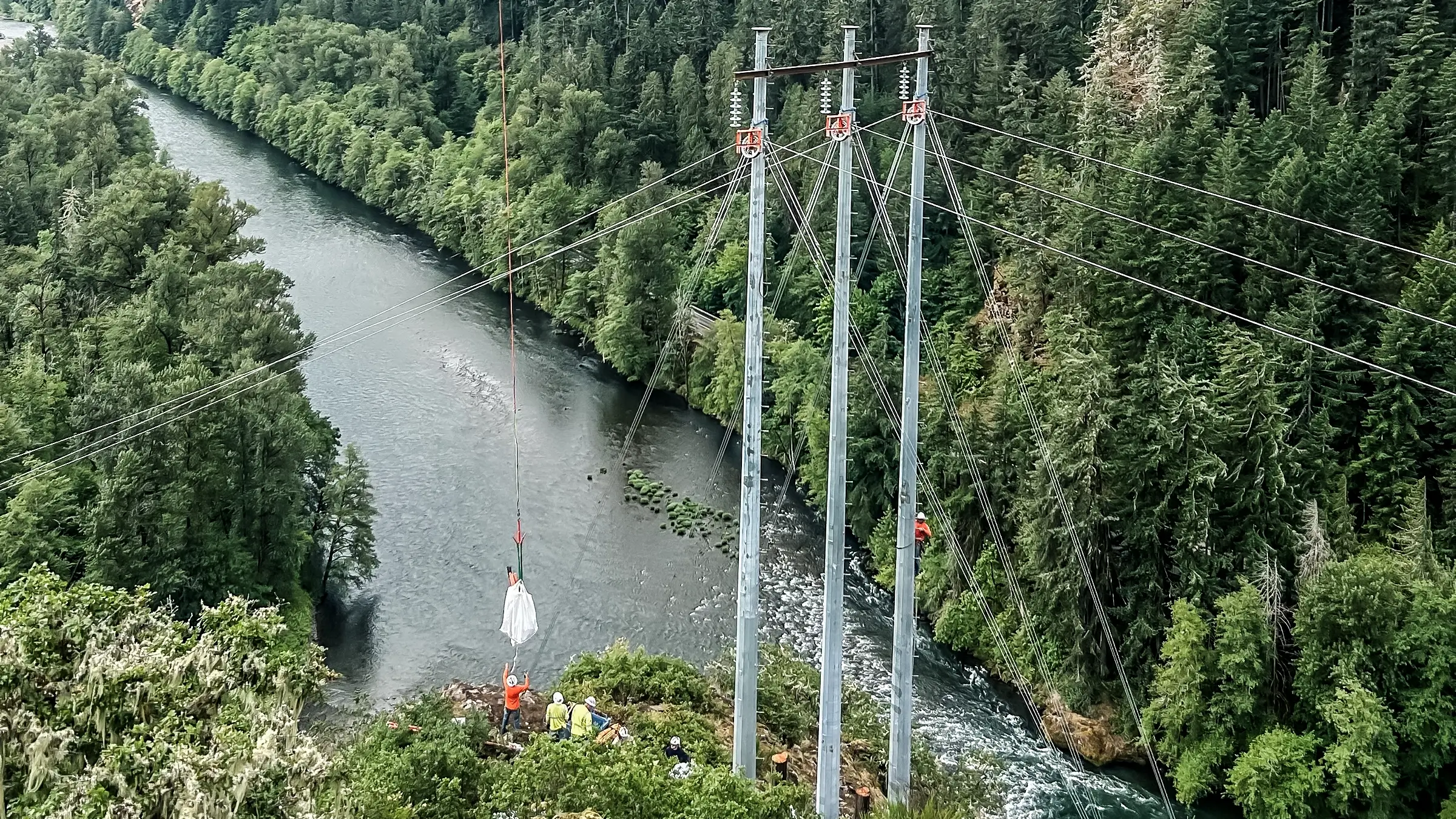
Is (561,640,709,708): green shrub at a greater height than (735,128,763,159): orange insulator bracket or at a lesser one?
lesser

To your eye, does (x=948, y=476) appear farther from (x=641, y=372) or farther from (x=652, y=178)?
(x=652, y=178)

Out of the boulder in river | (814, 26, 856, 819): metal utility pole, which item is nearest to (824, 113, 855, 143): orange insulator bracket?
(814, 26, 856, 819): metal utility pole

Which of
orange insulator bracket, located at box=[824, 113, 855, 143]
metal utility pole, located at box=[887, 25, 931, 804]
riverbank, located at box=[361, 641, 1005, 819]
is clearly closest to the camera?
orange insulator bracket, located at box=[824, 113, 855, 143]

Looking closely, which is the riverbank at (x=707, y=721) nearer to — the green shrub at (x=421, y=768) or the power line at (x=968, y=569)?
A: the green shrub at (x=421, y=768)

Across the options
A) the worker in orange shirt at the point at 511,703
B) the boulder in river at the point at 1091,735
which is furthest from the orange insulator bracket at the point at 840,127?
the boulder in river at the point at 1091,735

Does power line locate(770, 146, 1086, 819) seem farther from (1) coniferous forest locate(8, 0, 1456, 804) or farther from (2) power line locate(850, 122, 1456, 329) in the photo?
(2) power line locate(850, 122, 1456, 329)
